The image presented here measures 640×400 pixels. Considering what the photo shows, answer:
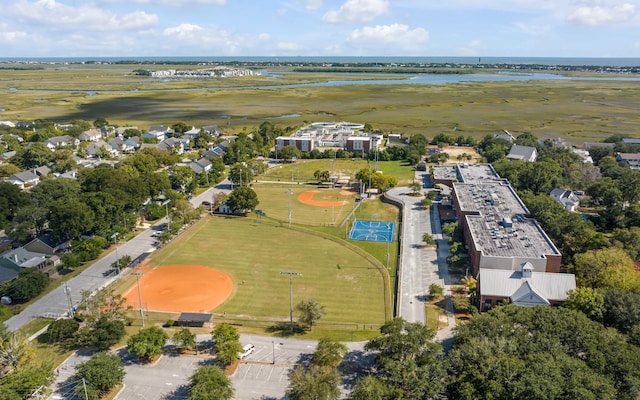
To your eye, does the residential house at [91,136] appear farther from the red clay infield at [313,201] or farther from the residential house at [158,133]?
the red clay infield at [313,201]

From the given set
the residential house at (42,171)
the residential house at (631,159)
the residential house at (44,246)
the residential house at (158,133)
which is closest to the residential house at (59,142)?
the residential house at (158,133)

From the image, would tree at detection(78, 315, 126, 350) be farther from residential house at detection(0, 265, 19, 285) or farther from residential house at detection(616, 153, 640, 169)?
residential house at detection(616, 153, 640, 169)

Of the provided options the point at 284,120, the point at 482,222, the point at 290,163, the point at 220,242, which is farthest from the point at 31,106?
the point at 482,222

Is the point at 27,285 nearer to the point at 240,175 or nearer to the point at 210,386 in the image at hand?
the point at 210,386

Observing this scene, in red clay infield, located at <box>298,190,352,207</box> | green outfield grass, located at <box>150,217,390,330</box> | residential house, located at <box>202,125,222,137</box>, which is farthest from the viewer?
residential house, located at <box>202,125,222,137</box>

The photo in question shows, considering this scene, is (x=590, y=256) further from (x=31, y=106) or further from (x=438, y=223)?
(x=31, y=106)

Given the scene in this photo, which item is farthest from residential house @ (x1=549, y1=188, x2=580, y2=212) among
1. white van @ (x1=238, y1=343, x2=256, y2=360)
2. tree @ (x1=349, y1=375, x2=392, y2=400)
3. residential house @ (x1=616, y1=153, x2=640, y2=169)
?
white van @ (x1=238, y1=343, x2=256, y2=360)

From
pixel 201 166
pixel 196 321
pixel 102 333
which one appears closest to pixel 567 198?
pixel 196 321
